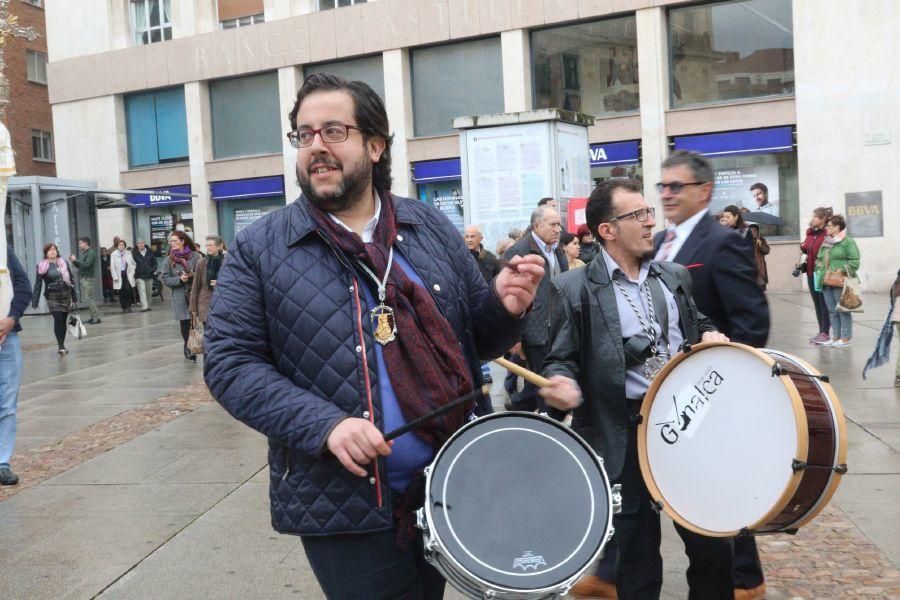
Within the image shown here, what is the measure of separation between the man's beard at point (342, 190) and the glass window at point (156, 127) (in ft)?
99.0

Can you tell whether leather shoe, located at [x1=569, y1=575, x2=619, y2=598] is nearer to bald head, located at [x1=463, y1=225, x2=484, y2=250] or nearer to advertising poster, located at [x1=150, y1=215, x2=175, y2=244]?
bald head, located at [x1=463, y1=225, x2=484, y2=250]

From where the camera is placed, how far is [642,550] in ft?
12.6

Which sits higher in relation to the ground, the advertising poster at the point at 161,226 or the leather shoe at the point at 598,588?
the advertising poster at the point at 161,226

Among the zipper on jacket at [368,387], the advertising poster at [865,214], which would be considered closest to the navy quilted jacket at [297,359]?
the zipper on jacket at [368,387]

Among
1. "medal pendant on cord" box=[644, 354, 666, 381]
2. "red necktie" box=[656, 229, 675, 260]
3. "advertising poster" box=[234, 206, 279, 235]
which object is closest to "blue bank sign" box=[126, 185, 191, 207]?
"advertising poster" box=[234, 206, 279, 235]

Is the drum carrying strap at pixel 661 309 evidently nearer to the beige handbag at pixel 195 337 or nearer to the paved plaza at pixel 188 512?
the paved plaza at pixel 188 512

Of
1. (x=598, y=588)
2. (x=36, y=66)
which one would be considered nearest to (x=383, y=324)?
(x=598, y=588)

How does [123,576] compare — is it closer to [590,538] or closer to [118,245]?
[590,538]

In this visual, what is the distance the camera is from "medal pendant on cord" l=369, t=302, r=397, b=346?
2.61m

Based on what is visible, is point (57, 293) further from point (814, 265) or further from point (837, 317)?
point (837, 317)

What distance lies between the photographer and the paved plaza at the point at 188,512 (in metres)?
4.91

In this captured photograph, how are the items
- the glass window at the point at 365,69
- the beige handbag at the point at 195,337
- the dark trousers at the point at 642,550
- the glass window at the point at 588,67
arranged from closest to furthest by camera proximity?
the dark trousers at the point at 642,550 → the beige handbag at the point at 195,337 → the glass window at the point at 588,67 → the glass window at the point at 365,69

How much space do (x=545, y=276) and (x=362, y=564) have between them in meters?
5.34

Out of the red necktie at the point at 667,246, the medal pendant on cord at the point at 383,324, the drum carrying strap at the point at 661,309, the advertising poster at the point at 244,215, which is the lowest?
the drum carrying strap at the point at 661,309
